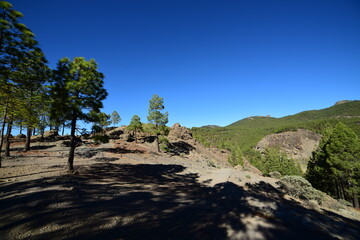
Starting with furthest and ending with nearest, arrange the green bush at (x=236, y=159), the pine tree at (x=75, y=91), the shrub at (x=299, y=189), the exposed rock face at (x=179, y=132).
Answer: the green bush at (x=236, y=159)
the exposed rock face at (x=179, y=132)
the shrub at (x=299, y=189)
the pine tree at (x=75, y=91)

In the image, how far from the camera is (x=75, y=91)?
970 cm

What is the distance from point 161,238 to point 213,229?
5.35 ft

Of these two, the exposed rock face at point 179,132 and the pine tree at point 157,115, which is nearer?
the pine tree at point 157,115

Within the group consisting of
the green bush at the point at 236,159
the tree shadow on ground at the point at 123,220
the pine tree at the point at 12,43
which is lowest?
the green bush at the point at 236,159

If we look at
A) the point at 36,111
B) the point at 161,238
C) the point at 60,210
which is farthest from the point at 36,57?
the point at 161,238

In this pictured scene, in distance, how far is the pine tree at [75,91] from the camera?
30.6 feet

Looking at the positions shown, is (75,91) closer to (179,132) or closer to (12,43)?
(12,43)

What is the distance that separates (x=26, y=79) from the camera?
25.2 feet

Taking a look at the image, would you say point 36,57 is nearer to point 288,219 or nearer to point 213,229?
point 213,229

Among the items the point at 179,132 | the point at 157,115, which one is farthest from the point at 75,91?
the point at 179,132

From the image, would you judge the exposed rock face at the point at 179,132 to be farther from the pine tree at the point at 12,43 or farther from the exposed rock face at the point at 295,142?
the exposed rock face at the point at 295,142

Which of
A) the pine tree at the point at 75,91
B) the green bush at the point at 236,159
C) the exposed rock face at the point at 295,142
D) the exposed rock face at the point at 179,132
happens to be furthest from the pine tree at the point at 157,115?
the exposed rock face at the point at 295,142

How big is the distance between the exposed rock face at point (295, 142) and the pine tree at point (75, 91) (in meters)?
141

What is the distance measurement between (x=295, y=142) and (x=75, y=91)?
16187 centimetres
